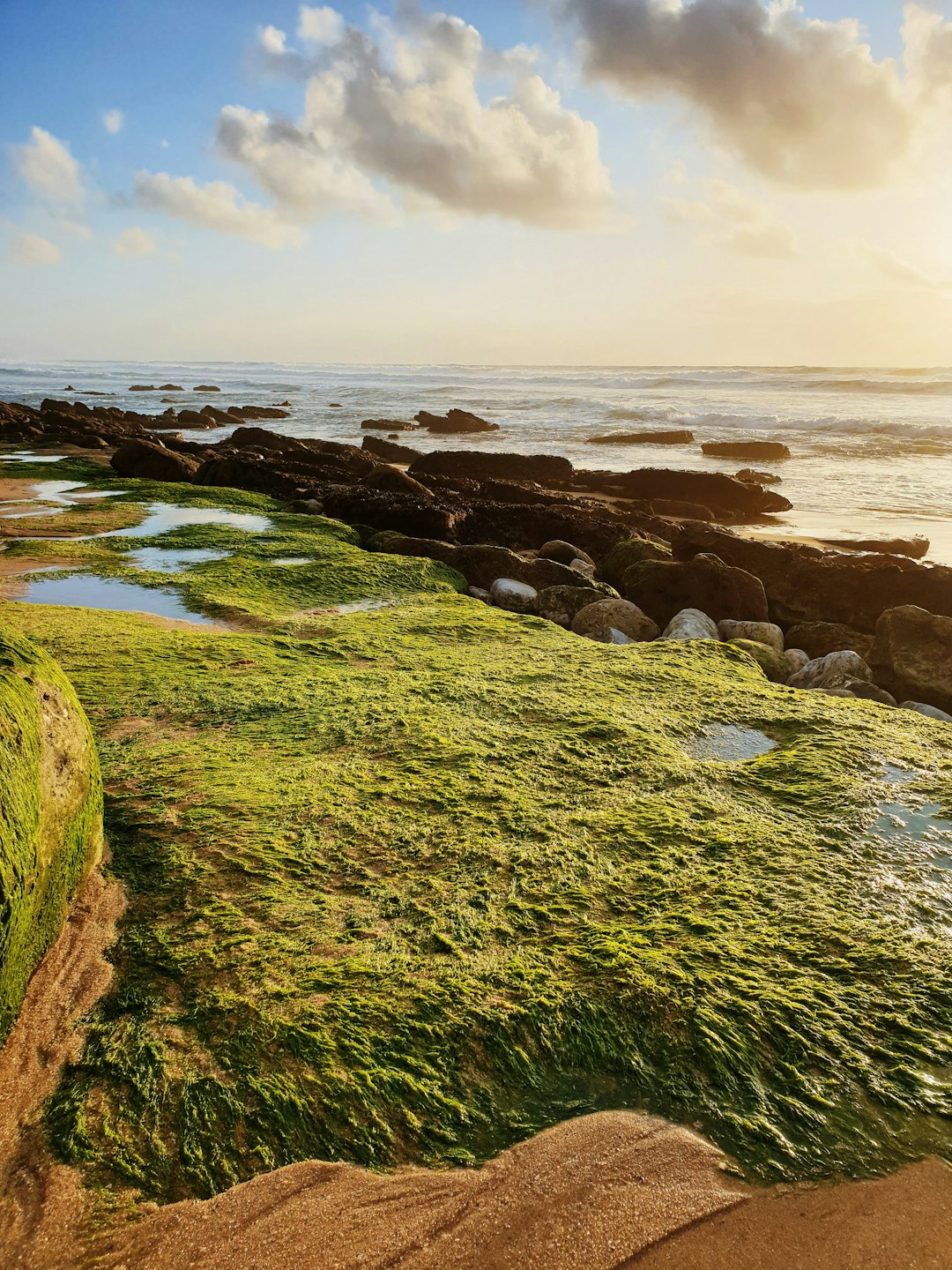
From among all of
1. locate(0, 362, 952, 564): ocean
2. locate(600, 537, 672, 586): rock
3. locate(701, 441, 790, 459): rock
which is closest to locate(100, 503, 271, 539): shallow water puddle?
locate(600, 537, 672, 586): rock

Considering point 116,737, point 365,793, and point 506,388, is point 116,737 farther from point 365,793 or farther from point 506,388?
point 506,388

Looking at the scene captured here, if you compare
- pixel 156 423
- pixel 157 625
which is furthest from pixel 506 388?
pixel 157 625

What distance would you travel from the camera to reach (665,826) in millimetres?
3461

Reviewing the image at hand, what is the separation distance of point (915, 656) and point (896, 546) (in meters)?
5.73

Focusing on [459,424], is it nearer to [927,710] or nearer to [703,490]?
[703,490]

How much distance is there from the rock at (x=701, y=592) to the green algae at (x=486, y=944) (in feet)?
12.9

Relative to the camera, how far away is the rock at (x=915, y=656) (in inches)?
265

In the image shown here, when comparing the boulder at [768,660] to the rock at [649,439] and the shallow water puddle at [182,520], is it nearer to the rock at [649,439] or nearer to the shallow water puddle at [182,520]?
the shallow water puddle at [182,520]

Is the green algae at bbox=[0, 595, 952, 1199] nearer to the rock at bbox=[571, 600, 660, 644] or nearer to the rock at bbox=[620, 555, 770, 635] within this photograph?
the rock at bbox=[571, 600, 660, 644]

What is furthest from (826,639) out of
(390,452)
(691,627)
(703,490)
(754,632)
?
(390,452)

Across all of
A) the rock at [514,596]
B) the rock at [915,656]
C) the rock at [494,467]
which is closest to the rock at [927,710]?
the rock at [915,656]

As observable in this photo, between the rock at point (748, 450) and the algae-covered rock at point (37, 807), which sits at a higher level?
the rock at point (748, 450)

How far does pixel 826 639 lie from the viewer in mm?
8086

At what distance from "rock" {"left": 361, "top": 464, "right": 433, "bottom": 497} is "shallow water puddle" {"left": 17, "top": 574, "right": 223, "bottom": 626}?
7.29 meters
